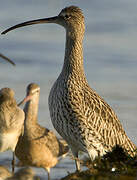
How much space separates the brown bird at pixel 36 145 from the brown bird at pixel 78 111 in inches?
77.6

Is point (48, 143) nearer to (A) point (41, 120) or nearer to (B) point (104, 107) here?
(A) point (41, 120)

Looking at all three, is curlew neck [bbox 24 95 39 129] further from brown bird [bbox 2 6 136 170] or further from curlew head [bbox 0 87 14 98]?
brown bird [bbox 2 6 136 170]

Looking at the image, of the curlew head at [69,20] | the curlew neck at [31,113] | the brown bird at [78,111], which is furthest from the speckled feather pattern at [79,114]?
the curlew neck at [31,113]

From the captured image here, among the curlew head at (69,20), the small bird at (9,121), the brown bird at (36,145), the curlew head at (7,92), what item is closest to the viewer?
the curlew head at (69,20)

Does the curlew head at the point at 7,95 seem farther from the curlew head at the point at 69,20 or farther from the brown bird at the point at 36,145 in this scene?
the curlew head at the point at 69,20

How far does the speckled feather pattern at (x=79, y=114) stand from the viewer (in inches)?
293

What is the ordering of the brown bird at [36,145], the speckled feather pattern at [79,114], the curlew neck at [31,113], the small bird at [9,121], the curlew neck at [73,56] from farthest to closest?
the curlew neck at [31,113] → the brown bird at [36,145] → the small bird at [9,121] → the curlew neck at [73,56] → the speckled feather pattern at [79,114]

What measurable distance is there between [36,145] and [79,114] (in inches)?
113

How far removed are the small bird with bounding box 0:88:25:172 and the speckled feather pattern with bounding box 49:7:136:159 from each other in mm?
1733

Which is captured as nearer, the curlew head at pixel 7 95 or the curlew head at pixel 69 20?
the curlew head at pixel 69 20

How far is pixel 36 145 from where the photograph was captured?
1024cm

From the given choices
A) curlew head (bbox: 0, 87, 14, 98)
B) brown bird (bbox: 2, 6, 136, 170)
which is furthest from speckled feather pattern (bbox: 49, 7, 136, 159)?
curlew head (bbox: 0, 87, 14, 98)

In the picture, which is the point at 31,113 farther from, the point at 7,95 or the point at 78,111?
the point at 78,111

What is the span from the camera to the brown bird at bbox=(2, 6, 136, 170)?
743cm
